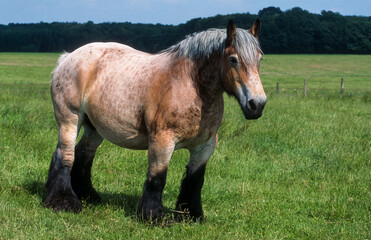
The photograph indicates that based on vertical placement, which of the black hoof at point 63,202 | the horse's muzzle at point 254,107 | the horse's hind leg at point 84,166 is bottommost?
the black hoof at point 63,202

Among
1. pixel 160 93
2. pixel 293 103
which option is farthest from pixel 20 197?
pixel 293 103

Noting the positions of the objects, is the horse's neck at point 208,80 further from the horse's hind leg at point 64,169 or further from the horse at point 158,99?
the horse's hind leg at point 64,169

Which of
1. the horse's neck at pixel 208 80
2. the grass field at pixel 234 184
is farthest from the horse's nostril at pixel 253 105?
the grass field at pixel 234 184

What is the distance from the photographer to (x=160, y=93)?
4660mm

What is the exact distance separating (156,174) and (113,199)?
128 centimetres

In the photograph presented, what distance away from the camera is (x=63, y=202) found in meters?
5.34

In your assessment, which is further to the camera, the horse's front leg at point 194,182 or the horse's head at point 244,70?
the horse's front leg at point 194,182

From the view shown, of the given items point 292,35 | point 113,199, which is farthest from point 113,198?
point 292,35

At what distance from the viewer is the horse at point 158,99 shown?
14.2 ft

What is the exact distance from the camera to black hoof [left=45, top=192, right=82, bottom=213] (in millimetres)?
5301

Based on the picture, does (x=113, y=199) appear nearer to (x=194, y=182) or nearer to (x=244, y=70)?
(x=194, y=182)

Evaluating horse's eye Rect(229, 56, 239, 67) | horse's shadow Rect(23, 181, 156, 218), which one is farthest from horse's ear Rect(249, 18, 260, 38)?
horse's shadow Rect(23, 181, 156, 218)

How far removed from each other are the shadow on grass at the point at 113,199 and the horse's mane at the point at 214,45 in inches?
74.1

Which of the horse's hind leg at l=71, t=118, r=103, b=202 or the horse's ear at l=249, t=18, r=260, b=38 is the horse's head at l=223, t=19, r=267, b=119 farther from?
the horse's hind leg at l=71, t=118, r=103, b=202
